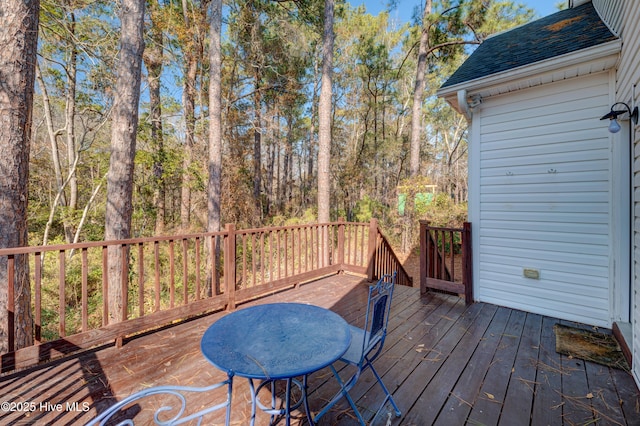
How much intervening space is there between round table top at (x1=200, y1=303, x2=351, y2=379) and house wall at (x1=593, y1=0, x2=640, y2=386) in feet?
7.73

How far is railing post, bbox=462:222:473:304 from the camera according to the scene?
3754mm

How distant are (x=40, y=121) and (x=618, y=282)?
433 inches

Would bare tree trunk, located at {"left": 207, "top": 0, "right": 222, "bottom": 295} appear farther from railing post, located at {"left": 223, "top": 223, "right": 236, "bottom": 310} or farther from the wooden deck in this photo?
the wooden deck

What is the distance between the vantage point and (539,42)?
Result: 3527 mm

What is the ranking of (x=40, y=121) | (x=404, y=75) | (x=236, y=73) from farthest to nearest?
(x=404, y=75), (x=236, y=73), (x=40, y=121)

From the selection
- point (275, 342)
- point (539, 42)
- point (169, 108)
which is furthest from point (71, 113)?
A: point (539, 42)

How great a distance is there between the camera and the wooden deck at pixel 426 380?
1763 mm

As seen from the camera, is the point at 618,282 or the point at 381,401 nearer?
the point at 381,401

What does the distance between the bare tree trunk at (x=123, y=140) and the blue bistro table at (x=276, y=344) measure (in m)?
2.90

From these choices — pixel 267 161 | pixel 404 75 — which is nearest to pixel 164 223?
pixel 267 161

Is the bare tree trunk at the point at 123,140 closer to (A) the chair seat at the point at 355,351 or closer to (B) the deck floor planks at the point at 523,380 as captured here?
(A) the chair seat at the point at 355,351

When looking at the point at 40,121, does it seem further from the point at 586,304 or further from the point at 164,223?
the point at 586,304

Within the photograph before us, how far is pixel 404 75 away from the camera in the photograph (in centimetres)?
1420

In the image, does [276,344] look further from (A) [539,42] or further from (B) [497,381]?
(A) [539,42]
